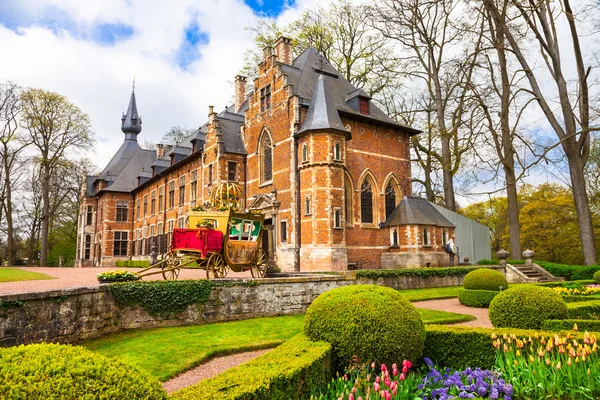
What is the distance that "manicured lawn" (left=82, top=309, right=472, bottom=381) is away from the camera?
699cm

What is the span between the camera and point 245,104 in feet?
108

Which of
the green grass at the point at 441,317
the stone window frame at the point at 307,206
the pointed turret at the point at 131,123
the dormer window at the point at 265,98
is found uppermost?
the pointed turret at the point at 131,123

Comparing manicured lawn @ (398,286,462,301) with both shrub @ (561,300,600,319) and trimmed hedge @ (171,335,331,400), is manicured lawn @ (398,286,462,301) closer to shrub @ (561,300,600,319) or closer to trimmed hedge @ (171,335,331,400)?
shrub @ (561,300,600,319)

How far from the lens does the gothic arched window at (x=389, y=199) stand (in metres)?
25.6

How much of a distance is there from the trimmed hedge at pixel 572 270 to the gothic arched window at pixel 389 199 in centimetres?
825

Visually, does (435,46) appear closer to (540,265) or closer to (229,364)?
(540,265)

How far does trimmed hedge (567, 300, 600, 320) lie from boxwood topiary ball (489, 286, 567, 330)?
2.28ft

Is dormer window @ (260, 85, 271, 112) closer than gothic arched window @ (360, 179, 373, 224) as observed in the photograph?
No

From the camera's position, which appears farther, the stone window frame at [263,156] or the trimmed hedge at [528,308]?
the stone window frame at [263,156]

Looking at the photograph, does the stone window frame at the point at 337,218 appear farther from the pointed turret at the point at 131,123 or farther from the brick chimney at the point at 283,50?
the pointed turret at the point at 131,123

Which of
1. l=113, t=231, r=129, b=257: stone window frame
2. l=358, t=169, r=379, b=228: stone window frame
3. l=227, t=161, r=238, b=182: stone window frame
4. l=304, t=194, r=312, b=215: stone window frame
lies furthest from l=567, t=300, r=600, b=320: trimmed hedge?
l=113, t=231, r=129, b=257: stone window frame

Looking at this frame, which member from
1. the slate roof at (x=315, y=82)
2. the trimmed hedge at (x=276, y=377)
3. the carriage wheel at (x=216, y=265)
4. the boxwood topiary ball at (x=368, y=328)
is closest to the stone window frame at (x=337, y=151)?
the slate roof at (x=315, y=82)

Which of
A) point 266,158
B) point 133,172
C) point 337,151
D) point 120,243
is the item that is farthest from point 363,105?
point 120,243

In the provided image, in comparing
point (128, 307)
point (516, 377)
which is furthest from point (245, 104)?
point (516, 377)
